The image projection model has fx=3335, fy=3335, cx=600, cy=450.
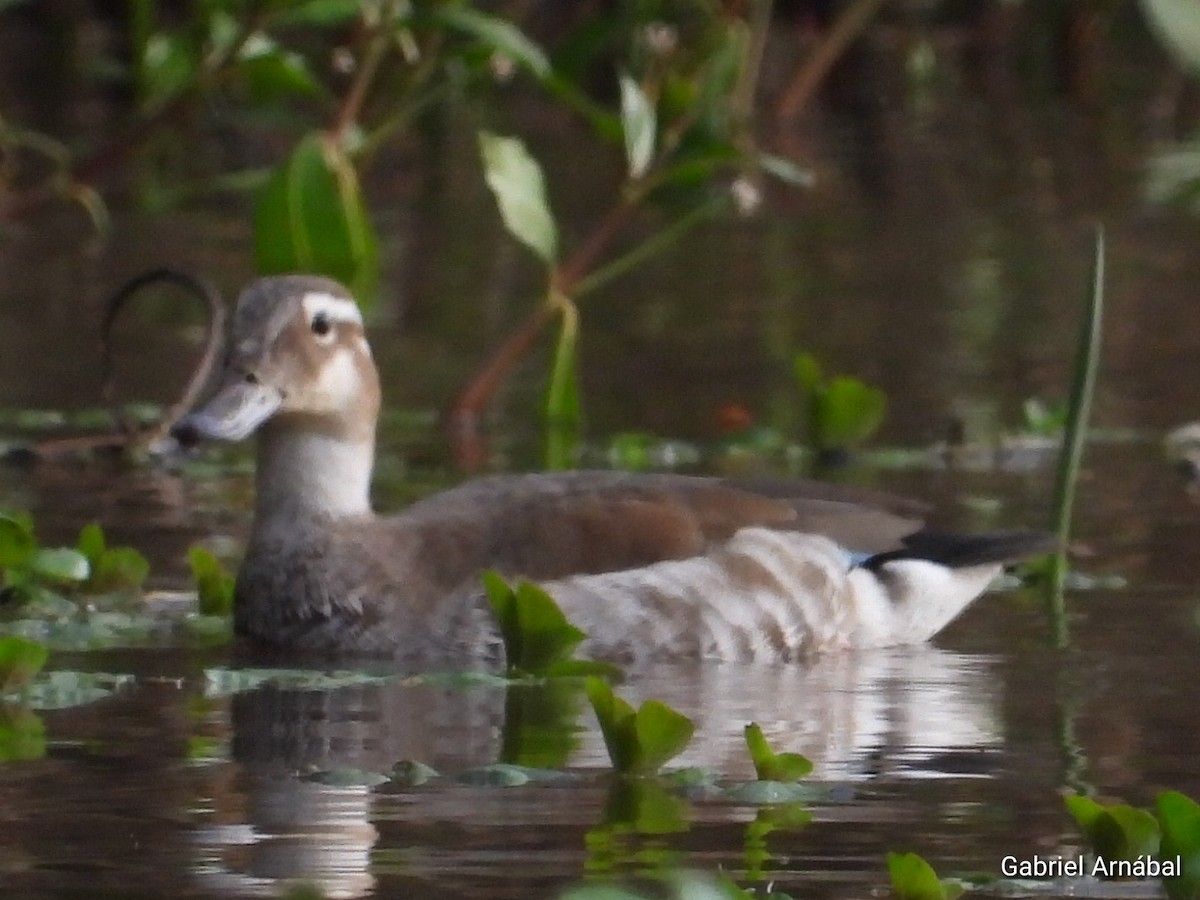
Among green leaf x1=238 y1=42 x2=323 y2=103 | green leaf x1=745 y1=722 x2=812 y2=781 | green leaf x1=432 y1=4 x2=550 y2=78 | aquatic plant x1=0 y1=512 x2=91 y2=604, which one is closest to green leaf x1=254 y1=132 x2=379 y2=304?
green leaf x1=238 y1=42 x2=323 y2=103

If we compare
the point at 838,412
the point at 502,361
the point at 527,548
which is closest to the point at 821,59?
the point at 502,361

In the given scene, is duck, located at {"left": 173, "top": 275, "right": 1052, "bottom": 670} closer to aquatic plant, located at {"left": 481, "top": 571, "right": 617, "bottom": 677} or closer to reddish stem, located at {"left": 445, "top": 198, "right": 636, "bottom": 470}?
aquatic plant, located at {"left": 481, "top": 571, "right": 617, "bottom": 677}

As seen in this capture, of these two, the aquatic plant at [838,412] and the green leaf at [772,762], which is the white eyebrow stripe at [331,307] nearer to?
the aquatic plant at [838,412]

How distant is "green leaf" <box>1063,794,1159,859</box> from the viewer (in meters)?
5.71

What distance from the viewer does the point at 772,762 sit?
655 centimetres

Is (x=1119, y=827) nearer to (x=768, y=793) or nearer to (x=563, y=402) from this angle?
(x=768, y=793)

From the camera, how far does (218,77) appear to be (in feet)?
34.2

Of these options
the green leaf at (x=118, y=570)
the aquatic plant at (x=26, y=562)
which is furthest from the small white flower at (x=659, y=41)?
the aquatic plant at (x=26, y=562)

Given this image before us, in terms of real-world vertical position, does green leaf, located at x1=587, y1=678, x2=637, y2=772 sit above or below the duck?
below

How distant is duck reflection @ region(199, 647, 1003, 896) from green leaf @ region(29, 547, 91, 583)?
823 mm

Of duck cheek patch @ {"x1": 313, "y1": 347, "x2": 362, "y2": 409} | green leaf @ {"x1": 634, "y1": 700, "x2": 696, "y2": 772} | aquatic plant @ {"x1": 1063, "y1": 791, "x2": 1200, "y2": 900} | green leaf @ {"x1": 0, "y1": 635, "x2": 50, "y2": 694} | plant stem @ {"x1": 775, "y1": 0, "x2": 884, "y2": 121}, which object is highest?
plant stem @ {"x1": 775, "y1": 0, "x2": 884, "y2": 121}

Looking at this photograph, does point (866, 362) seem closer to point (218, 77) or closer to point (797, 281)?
point (797, 281)

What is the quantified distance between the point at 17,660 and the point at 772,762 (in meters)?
1.93

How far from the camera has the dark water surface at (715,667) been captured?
6191mm
